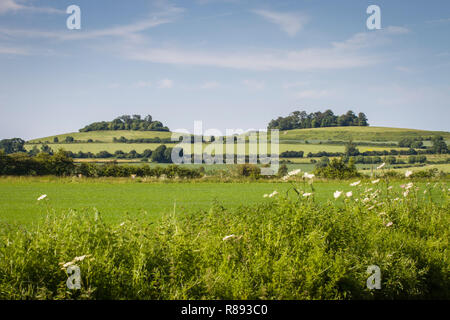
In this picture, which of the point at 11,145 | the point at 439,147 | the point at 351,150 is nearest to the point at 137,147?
the point at 11,145

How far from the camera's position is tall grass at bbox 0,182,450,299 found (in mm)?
4570

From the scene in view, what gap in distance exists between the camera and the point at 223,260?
534 centimetres

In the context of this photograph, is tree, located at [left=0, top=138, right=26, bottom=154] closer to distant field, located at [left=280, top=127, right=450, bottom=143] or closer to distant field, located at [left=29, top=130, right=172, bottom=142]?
distant field, located at [left=29, top=130, right=172, bottom=142]

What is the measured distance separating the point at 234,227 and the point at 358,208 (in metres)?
3.21

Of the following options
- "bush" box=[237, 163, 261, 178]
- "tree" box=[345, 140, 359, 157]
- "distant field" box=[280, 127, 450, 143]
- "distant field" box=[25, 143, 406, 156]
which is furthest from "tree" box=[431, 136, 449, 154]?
"bush" box=[237, 163, 261, 178]

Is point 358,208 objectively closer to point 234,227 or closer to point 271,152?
point 234,227

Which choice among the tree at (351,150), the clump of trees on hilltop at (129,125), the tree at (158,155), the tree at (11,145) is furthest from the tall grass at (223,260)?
the clump of trees on hilltop at (129,125)

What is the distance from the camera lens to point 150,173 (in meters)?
31.2

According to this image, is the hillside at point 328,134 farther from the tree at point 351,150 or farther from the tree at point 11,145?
the tree at point 11,145

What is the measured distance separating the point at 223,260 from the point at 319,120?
8641cm

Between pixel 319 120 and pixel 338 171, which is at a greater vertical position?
pixel 319 120

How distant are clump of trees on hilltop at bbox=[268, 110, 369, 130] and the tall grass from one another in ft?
273

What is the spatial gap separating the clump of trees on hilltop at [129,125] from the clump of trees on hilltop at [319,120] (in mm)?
25329

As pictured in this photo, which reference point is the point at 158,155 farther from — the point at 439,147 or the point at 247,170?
the point at 439,147
